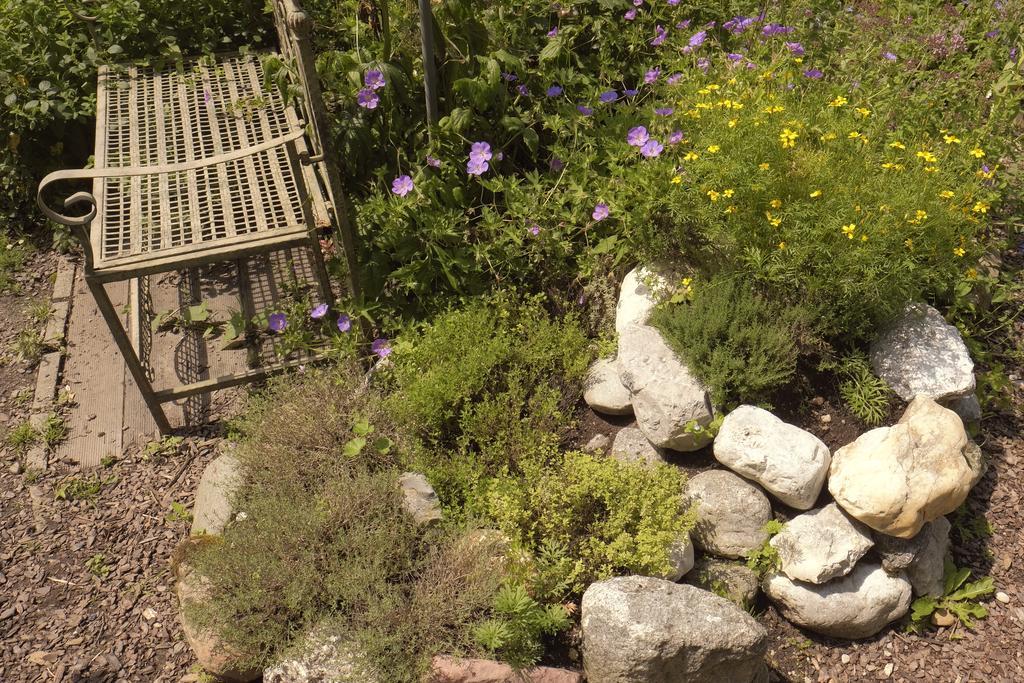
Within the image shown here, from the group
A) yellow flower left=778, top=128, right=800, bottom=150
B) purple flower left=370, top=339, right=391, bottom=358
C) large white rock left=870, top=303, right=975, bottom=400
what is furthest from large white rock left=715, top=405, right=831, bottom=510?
purple flower left=370, top=339, right=391, bottom=358

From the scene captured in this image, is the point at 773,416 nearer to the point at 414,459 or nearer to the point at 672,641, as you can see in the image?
the point at 672,641

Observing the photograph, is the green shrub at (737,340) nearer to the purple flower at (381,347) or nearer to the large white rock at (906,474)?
the large white rock at (906,474)

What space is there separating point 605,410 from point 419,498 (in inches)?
33.3

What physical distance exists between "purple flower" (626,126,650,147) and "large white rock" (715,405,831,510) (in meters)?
1.15

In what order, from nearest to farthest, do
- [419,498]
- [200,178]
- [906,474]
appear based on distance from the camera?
[906,474] → [419,498] → [200,178]

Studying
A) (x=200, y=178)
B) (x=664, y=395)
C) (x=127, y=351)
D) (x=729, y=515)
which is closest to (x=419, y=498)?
(x=664, y=395)

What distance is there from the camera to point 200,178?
→ 11.1ft

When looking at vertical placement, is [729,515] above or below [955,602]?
above

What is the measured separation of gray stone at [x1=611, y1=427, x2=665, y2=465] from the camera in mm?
2855

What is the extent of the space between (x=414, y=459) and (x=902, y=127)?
7.98ft

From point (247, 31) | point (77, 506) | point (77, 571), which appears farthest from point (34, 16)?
point (77, 571)

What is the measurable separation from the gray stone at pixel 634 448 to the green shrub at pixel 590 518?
168 millimetres

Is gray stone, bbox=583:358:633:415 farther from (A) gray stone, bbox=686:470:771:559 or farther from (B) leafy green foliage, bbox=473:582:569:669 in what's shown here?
(B) leafy green foliage, bbox=473:582:569:669

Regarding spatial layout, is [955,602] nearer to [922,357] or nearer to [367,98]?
[922,357]
